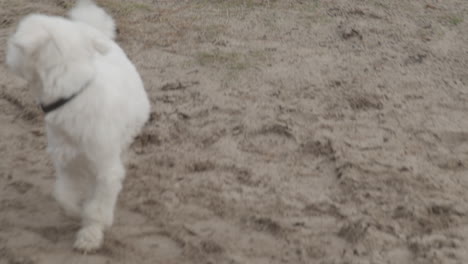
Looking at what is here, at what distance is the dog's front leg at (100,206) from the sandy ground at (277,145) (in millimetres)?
84

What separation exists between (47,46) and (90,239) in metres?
1.13

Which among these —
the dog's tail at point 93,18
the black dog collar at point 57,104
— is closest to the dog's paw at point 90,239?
the black dog collar at point 57,104

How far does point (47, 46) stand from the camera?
10.1 ft

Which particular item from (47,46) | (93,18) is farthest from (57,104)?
(93,18)

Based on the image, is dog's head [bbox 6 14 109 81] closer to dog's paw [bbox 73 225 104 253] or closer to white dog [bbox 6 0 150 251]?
white dog [bbox 6 0 150 251]

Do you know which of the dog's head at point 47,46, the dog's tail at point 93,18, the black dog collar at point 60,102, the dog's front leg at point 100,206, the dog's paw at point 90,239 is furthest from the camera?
the dog's tail at point 93,18

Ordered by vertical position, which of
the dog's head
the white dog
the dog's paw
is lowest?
the dog's paw

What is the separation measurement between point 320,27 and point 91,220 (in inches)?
147

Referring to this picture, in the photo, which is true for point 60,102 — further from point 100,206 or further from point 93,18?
point 93,18

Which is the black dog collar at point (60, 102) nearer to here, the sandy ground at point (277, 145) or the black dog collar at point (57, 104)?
the black dog collar at point (57, 104)

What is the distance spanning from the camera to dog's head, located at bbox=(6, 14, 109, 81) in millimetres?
3043

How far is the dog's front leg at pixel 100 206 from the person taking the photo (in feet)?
11.5

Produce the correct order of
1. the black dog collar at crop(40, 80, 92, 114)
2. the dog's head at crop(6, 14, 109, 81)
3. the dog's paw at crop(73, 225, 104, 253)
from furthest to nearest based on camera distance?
the dog's paw at crop(73, 225, 104, 253) < the black dog collar at crop(40, 80, 92, 114) < the dog's head at crop(6, 14, 109, 81)

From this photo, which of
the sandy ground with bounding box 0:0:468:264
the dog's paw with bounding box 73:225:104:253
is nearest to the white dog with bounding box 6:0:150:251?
the dog's paw with bounding box 73:225:104:253
